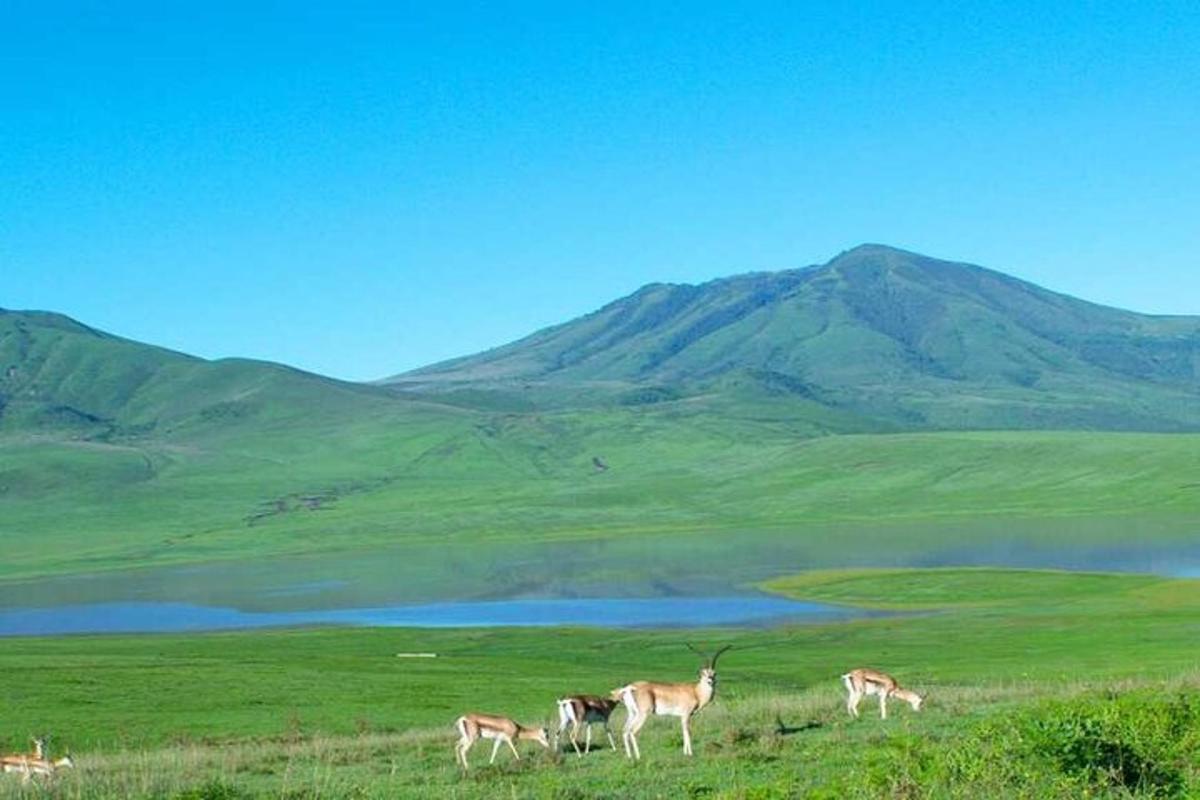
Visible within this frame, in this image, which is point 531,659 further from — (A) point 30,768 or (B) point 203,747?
(A) point 30,768

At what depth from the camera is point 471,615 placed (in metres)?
78.4

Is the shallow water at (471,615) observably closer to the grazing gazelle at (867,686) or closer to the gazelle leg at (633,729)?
the grazing gazelle at (867,686)

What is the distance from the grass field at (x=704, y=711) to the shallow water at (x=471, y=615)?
5.73 m

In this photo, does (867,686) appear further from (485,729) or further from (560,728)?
(485,729)

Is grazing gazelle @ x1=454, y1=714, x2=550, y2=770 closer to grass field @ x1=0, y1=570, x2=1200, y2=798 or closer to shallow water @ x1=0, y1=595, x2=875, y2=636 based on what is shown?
grass field @ x1=0, y1=570, x2=1200, y2=798

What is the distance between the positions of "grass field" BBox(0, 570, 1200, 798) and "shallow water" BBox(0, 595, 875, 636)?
18.8 ft

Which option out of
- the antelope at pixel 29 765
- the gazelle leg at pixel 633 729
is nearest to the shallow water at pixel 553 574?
the gazelle leg at pixel 633 729

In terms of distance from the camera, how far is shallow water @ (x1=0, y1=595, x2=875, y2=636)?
2777 inches

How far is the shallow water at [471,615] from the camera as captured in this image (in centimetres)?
7054

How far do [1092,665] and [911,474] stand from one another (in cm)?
14317

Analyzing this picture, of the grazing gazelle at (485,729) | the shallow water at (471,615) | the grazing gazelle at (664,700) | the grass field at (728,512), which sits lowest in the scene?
the shallow water at (471,615)

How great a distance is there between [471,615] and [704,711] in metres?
51.3

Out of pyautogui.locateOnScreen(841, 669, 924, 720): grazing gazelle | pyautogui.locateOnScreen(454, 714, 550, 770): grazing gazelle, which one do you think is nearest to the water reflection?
pyautogui.locateOnScreen(841, 669, 924, 720): grazing gazelle

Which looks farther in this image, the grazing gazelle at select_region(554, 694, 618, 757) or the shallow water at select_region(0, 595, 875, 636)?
the shallow water at select_region(0, 595, 875, 636)
